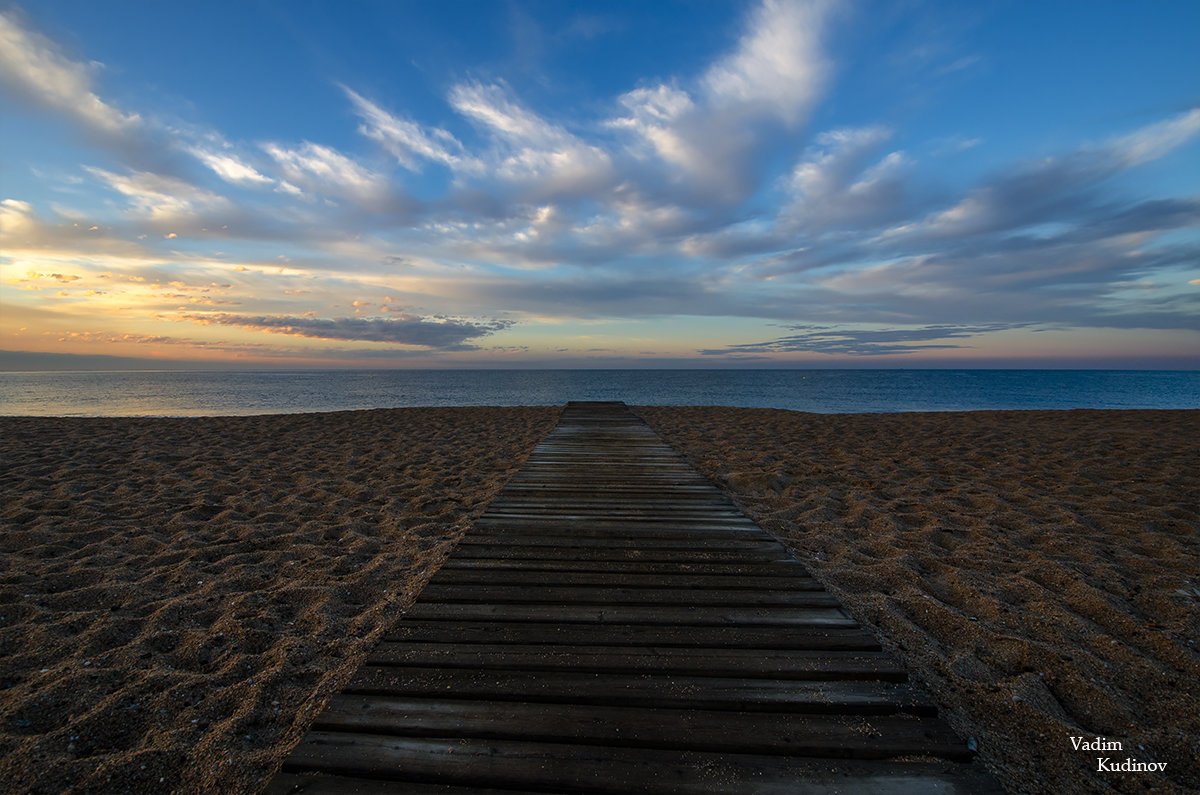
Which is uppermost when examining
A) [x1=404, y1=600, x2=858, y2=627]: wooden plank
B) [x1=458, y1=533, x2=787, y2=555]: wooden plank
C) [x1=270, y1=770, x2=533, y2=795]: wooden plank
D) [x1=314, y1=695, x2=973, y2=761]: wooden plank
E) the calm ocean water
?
[x1=458, y1=533, x2=787, y2=555]: wooden plank

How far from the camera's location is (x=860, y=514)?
5086 mm

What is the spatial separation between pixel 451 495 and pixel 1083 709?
544 cm

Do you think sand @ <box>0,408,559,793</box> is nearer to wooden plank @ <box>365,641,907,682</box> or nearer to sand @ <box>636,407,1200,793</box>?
wooden plank @ <box>365,641,907,682</box>

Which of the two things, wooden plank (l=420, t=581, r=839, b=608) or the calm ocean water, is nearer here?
wooden plank (l=420, t=581, r=839, b=608)

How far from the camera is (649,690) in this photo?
1.91m

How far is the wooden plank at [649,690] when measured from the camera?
1.84 meters

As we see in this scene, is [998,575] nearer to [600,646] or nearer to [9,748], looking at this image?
[600,646]

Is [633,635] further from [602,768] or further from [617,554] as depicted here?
[617,554]

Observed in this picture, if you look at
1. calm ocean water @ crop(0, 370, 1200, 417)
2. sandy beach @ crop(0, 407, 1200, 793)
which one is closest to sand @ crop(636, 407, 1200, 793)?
sandy beach @ crop(0, 407, 1200, 793)

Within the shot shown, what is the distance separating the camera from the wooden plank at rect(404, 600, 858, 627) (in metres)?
2.43

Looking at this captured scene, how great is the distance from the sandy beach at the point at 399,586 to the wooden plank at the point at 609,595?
21.6 inches

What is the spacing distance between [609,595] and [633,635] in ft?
1.41

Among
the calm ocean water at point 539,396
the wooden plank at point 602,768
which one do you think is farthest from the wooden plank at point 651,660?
the calm ocean water at point 539,396

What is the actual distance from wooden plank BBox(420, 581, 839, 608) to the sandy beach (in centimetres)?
55
